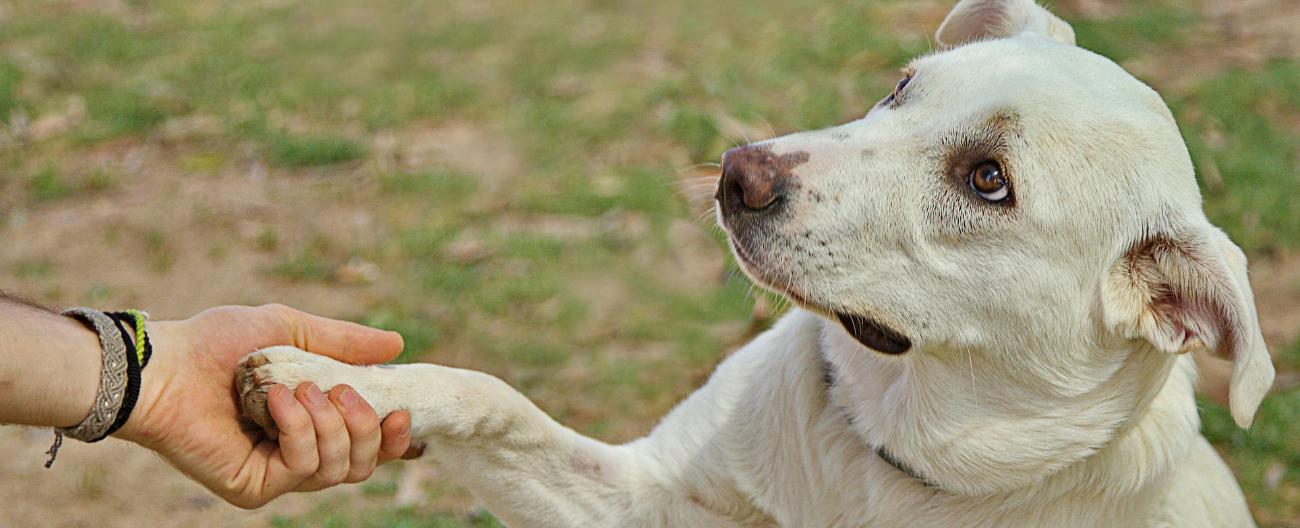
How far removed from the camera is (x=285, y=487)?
2.46m

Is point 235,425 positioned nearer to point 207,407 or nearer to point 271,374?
point 207,407

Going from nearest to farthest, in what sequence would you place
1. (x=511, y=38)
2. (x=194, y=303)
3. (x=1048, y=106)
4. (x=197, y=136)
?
(x=1048, y=106) → (x=194, y=303) → (x=197, y=136) → (x=511, y=38)

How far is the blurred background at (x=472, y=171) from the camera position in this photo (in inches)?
164

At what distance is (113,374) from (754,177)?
4.96 feet

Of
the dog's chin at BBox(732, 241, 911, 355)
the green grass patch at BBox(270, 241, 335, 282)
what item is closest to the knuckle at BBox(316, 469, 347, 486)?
the dog's chin at BBox(732, 241, 911, 355)

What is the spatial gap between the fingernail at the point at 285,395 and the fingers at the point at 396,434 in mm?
227

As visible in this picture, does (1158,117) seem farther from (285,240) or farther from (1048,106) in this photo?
(285,240)

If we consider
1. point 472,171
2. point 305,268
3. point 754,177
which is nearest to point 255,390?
point 754,177

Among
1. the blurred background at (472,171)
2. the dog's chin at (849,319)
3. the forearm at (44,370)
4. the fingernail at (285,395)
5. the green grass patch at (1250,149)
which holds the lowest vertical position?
the green grass patch at (1250,149)

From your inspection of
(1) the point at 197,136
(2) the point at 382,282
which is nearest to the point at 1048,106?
(2) the point at 382,282

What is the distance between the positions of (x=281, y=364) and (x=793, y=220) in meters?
1.21

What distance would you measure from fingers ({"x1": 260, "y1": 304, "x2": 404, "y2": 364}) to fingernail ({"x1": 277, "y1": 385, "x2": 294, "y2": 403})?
0.33 metres

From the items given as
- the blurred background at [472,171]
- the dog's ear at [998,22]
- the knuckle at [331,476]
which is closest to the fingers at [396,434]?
the knuckle at [331,476]

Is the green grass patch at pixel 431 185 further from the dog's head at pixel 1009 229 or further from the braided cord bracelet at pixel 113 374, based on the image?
the dog's head at pixel 1009 229
